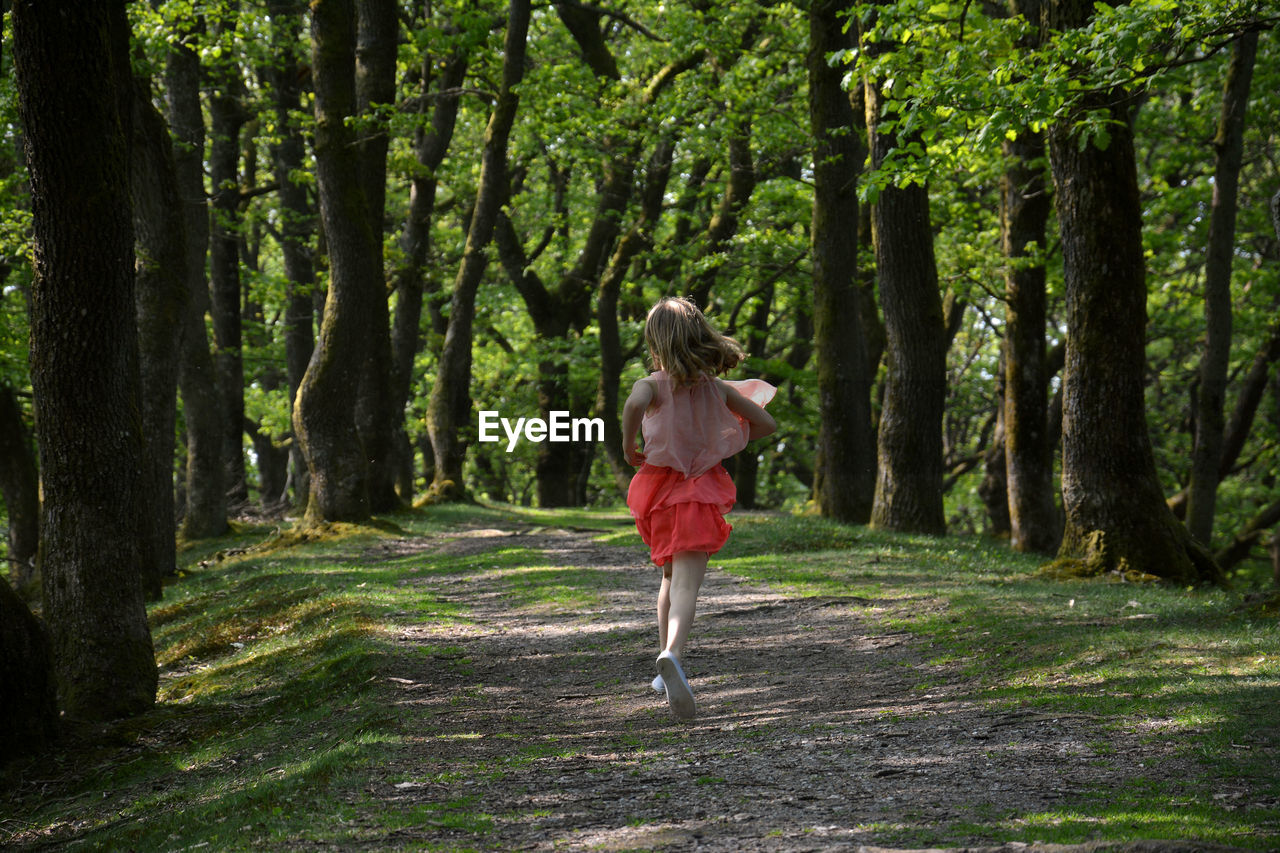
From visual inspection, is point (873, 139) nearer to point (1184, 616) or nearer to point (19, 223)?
point (1184, 616)

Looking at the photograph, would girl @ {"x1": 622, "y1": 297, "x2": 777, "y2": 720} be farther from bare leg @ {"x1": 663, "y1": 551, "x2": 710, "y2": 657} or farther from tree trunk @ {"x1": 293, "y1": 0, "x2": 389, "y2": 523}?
tree trunk @ {"x1": 293, "y1": 0, "x2": 389, "y2": 523}

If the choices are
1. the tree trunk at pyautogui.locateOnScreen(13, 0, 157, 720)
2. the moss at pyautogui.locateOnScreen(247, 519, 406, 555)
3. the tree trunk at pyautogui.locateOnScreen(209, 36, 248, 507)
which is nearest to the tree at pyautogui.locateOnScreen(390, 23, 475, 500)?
the tree trunk at pyautogui.locateOnScreen(209, 36, 248, 507)

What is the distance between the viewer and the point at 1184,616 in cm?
835

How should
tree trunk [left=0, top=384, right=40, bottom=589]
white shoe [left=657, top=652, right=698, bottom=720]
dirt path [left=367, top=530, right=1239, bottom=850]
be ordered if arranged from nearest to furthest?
dirt path [left=367, top=530, right=1239, bottom=850] < white shoe [left=657, top=652, right=698, bottom=720] < tree trunk [left=0, top=384, right=40, bottom=589]

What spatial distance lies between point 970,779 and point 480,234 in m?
17.3

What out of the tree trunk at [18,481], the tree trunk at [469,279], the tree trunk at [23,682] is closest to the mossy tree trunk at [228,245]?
the tree trunk at [18,481]

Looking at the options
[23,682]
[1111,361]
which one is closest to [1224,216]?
[1111,361]

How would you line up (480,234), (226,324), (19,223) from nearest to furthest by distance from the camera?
(19,223), (480,234), (226,324)

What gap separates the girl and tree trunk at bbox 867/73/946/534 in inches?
373

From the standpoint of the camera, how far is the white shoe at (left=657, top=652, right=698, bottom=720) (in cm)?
543

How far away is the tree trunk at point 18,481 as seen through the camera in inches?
737

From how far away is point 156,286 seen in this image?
1275cm

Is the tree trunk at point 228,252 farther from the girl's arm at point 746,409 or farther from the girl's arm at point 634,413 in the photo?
the girl's arm at point 746,409

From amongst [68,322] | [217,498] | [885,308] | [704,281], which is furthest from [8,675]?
[704,281]
